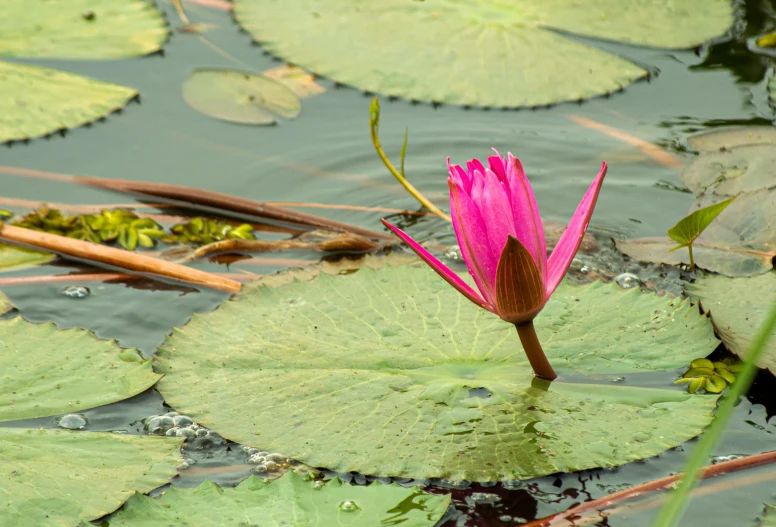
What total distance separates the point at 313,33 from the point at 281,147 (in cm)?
78

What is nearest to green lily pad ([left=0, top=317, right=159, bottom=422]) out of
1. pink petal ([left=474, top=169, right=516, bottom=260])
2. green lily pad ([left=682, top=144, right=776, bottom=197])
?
pink petal ([left=474, top=169, right=516, bottom=260])

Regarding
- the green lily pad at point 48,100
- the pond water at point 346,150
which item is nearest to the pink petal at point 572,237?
the pond water at point 346,150

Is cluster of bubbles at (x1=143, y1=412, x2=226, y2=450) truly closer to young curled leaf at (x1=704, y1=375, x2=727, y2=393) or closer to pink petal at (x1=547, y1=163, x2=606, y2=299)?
pink petal at (x1=547, y1=163, x2=606, y2=299)

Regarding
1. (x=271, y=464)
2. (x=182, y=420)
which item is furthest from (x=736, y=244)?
(x=182, y=420)

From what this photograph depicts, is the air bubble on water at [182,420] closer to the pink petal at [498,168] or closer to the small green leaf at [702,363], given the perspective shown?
the pink petal at [498,168]

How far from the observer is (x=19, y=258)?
7.98 ft

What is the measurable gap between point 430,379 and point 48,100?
2137 millimetres

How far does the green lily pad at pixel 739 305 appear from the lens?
1.77 metres

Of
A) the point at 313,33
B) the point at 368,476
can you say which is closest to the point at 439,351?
the point at 368,476

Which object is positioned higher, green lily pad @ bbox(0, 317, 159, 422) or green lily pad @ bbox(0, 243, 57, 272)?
green lily pad @ bbox(0, 317, 159, 422)

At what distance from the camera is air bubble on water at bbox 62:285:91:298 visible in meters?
2.27

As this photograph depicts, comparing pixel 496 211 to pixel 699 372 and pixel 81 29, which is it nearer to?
pixel 699 372

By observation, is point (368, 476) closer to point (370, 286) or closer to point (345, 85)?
point (370, 286)

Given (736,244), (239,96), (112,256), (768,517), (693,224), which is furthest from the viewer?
(239,96)
